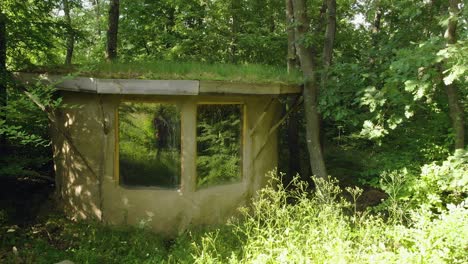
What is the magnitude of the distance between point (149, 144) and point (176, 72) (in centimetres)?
120

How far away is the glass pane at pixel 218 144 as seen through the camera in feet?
19.6

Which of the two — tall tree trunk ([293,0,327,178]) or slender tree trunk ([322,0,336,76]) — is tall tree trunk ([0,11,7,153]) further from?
slender tree trunk ([322,0,336,76])

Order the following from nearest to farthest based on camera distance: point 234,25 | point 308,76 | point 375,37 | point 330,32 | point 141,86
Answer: point 141,86
point 308,76
point 330,32
point 375,37
point 234,25

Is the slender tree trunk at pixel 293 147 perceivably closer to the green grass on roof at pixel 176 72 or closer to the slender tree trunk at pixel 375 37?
the slender tree trunk at pixel 375 37

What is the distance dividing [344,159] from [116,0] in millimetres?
7007

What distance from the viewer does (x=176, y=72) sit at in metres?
5.91

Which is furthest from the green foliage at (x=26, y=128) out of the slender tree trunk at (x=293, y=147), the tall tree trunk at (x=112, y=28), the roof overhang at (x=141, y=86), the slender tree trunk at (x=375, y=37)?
the slender tree trunk at (x=293, y=147)

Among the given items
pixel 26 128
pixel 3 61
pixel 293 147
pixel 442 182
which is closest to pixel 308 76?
pixel 442 182

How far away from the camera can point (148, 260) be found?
4840 mm

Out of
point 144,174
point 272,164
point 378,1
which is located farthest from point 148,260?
point 378,1

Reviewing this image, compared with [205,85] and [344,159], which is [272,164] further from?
[344,159]

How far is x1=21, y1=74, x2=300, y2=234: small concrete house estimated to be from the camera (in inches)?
226

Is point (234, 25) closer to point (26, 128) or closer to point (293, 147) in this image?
point (293, 147)

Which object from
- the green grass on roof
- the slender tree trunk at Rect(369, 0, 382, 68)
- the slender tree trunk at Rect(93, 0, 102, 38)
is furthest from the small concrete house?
the slender tree trunk at Rect(93, 0, 102, 38)
